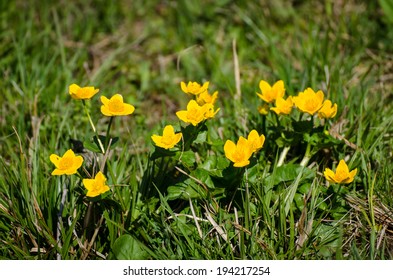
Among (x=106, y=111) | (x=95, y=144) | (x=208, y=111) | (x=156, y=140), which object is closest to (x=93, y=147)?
(x=95, y=144)

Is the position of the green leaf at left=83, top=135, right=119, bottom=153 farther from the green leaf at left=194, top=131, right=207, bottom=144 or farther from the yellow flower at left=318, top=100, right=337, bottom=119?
the yellow flower at left=318, top=100, right=337, bottom=119

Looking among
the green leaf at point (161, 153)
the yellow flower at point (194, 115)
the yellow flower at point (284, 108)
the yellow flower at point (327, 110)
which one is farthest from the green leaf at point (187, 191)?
the yellow flower at point (327, 110)

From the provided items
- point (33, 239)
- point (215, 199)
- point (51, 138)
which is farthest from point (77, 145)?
point (215, 199)

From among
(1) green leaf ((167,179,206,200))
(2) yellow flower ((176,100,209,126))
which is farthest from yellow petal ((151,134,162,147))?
(1) green leaf ((167,179,206,200))

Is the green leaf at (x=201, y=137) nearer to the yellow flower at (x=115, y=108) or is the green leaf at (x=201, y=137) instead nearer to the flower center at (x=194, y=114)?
the flower center at (x=194, y=114)

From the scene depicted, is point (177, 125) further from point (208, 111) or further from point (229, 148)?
point (229, 148)
